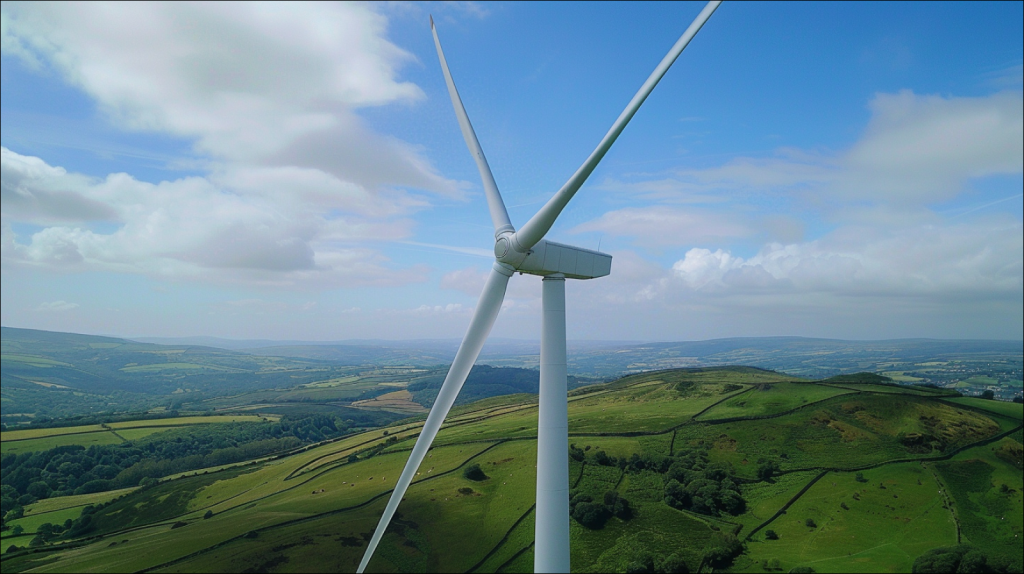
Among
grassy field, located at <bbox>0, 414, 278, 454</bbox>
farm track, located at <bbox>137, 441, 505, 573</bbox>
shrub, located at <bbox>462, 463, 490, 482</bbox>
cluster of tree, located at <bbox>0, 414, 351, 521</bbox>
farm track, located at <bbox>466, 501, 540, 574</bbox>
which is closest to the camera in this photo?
farm track, located at <bbox>466, 501, 540, 574</bbox>

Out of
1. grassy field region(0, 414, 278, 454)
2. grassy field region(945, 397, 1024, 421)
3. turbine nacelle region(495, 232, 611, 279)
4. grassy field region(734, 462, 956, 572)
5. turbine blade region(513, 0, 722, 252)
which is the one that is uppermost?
turbine blade region(513, 0, 722, 252)

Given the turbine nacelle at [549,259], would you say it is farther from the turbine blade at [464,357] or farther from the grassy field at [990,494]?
the grassy field at [990,494]

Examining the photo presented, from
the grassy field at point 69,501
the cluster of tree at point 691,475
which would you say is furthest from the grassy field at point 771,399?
the grassy field at point 69,501

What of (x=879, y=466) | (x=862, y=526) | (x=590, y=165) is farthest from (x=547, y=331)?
(x=879, y=466)

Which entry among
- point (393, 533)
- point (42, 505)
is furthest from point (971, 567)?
point (42, 505)

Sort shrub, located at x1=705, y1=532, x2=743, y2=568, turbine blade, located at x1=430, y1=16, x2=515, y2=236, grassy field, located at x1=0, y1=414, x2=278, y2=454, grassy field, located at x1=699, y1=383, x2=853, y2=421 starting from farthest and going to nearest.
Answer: grassy field, located at x1=0, y1=414, x2=278, y2=454, grassy field, located at x1=699, y1=383, x2=853, y2=421, shrub, located at x1=705, y1=532, x2=743, y2=568, turbine blade, located at x1=430, y1=16, x2=515, y2=236

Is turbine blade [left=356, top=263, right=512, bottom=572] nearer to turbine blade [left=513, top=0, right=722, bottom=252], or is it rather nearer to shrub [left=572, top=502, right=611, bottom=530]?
turbine blade [left=513, top=0, right=722, bottom=252]

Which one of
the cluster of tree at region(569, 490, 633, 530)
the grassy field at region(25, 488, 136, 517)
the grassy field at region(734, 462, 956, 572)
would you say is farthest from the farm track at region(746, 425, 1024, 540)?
the grassy field at region(25, 488, 136, 517)
